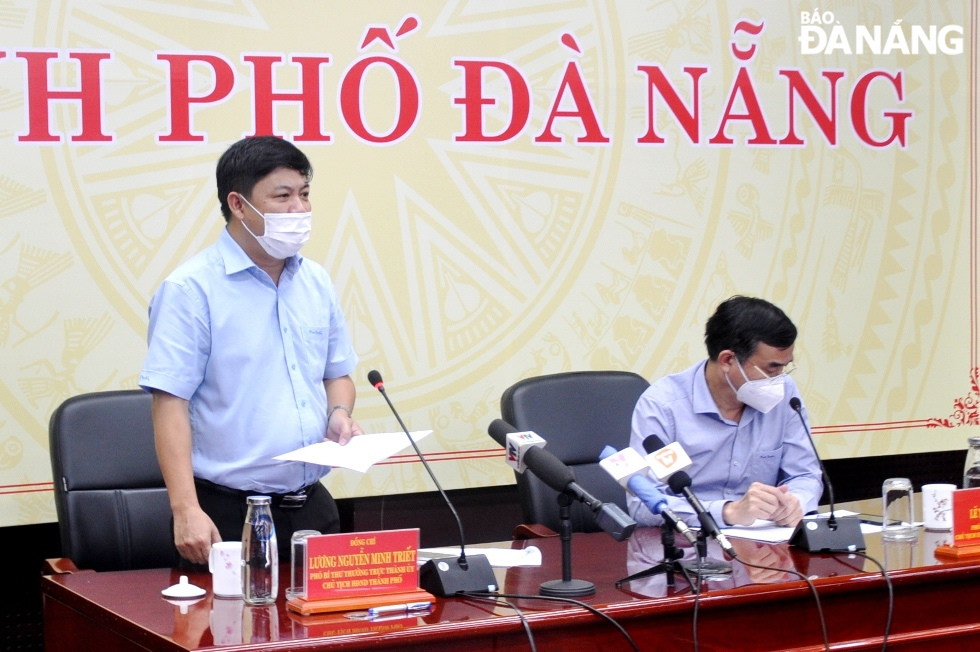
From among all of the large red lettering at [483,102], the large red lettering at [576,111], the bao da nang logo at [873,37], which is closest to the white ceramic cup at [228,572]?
the large red lettering at [483,102]

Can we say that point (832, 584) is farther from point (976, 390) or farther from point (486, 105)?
point (976, 390)

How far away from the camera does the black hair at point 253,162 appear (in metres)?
2.57

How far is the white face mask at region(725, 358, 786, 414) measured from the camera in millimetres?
2906

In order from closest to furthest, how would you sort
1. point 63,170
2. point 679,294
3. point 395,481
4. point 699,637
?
point 699,637 → point 63,170 → point 395,481 → point 679,294

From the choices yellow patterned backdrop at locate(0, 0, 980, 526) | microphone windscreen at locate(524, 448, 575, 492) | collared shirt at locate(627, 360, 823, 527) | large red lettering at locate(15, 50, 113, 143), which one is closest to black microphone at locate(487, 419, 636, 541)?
microphone windscreen at locate(524, 448, 575, 492)

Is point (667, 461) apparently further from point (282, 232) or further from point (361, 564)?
point (282, 232)

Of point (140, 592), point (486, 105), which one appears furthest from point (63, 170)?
point (140, 592)

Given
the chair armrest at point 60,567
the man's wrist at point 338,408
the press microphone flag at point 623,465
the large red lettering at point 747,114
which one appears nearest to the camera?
the press microphone flag at point 623,465

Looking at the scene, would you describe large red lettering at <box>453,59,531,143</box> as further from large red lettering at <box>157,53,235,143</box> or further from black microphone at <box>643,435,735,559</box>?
black microphone at <box>643,435,735,559</box>

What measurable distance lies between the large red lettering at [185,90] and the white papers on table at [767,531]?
1.78 m

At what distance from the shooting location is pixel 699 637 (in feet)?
7.01

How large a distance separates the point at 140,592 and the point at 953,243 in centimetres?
318

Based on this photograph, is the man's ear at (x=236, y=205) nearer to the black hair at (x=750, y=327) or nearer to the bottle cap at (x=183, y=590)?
the bottle cap at (x=183, y=590)

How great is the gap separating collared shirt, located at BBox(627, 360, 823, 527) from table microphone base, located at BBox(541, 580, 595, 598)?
782mm
